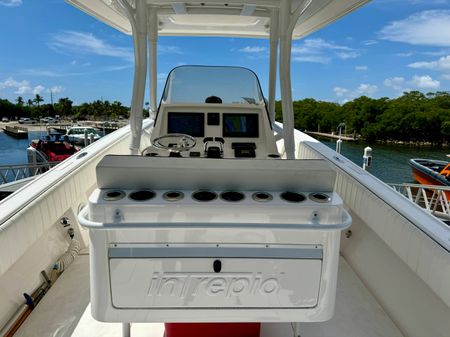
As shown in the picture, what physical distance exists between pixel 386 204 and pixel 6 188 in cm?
457

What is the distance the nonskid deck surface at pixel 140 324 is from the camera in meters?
1.59

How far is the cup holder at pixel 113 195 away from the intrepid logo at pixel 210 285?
1.05 feet

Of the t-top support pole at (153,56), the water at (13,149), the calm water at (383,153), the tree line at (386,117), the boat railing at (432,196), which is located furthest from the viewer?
the tree line at (386,117)

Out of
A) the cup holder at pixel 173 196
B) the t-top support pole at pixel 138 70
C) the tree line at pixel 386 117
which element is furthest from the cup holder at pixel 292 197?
the tree line at pixel 386 117

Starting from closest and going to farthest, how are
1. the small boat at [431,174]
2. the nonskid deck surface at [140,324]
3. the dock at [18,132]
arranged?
the nonskid deck surface at [140,324] < the small boat at [431,174] < the dock at [18,132]

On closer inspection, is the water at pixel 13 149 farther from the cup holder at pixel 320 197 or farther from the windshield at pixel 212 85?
the cup holder at pixel 320 197

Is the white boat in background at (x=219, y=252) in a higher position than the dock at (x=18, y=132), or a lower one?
higher

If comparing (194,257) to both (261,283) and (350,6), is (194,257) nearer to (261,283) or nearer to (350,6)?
(261,283)

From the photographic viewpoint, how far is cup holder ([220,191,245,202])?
1.20 m

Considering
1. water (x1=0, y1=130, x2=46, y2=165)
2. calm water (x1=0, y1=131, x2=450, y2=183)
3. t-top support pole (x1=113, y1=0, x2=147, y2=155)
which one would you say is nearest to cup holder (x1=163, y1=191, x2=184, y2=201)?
t-top support pole (x1=113, y1=0, x2=147, y2=155)

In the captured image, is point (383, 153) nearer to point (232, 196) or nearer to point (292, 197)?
point (292, 197)

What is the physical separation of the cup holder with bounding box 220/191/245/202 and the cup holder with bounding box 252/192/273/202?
5 centimetres

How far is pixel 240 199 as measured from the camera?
120 cm

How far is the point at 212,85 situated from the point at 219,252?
2735mm
